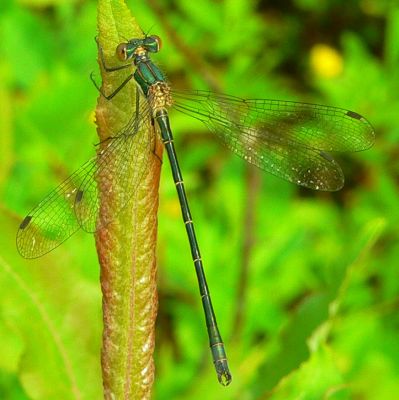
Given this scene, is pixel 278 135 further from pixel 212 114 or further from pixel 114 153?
pixel 114 153

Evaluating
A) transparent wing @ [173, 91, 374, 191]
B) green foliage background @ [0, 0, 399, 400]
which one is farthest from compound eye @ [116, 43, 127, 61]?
transparent wing @ [173, 91, 374, 191]

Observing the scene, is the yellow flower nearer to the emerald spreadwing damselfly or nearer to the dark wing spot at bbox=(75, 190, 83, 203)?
the emerald spreadwing damselfly

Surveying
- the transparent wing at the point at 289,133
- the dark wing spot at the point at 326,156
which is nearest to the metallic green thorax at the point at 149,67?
the transparent wing at the point at 289,133

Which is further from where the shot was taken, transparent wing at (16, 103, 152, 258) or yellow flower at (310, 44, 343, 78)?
yellow flower at (310, 44, 343, 78)

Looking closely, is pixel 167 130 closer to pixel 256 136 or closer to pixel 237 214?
pixel 256 136

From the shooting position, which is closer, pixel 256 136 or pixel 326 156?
pixel 326 156

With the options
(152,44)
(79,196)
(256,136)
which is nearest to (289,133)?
(256,136)

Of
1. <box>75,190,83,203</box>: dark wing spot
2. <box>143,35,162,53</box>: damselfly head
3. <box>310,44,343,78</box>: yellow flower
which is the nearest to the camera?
<box>75,190,83,203</box>: dark wing spot

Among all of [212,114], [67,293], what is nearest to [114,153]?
[67,293]
